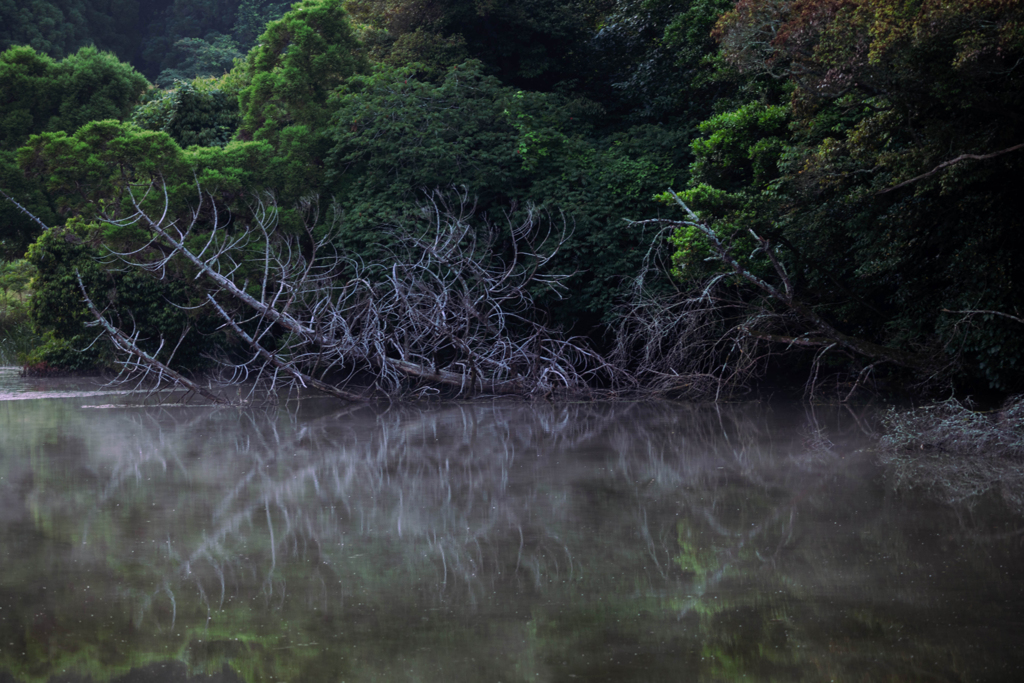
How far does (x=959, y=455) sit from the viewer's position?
28.7 feet

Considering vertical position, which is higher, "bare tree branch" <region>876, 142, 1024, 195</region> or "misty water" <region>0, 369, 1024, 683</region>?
"bare tree branch" <region>876, 142, 1024, 195</region>

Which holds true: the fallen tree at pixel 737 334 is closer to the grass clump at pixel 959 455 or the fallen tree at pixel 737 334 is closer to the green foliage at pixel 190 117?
the grass clump at pixel 959 455

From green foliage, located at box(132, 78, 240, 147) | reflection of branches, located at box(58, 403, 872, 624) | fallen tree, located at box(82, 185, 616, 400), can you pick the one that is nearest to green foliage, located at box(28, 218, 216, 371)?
fallen tree, located at box(82, 185, 616, 400)

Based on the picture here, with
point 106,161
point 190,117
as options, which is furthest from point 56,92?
point 106,161

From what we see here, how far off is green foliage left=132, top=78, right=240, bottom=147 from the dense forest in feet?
0.28

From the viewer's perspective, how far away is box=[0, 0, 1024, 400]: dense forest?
36.2ft

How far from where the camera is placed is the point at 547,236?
1611cm

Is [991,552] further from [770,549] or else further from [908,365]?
[908,365]

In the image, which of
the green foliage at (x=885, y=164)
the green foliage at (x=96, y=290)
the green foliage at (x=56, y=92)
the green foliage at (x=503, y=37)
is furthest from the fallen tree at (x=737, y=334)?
the green foliage at (x=56, y=92)

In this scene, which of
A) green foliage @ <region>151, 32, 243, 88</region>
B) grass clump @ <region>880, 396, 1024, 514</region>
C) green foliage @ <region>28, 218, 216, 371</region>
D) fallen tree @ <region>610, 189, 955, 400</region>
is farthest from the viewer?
green foliage @ <region>151, 32, 243, 88</region>

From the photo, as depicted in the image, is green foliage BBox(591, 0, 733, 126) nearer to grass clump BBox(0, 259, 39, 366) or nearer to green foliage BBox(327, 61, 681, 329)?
green foliage BBox(327, 61, 681, 329)

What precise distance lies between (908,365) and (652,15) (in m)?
9.58

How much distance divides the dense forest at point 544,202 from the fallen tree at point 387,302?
10 centimetres

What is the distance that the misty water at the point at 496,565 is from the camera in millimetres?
4047
